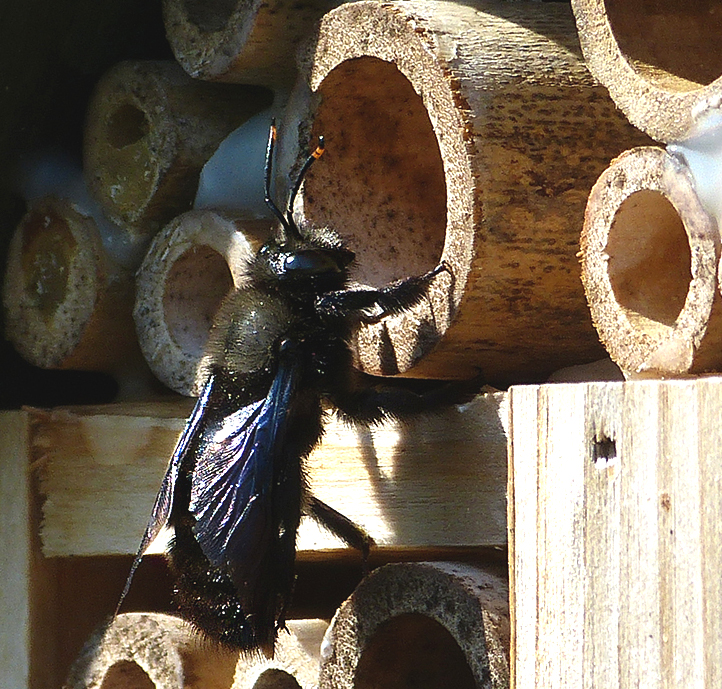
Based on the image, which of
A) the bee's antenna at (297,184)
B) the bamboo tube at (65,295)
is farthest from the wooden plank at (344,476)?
the bee's antenna at (297,184)

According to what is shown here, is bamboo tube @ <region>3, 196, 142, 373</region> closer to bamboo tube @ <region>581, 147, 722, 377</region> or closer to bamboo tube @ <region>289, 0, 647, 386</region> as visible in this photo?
Result: bamboo tube @ <region>289, 0, 647, 386</region>

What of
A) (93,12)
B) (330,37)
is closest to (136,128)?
(93,12)

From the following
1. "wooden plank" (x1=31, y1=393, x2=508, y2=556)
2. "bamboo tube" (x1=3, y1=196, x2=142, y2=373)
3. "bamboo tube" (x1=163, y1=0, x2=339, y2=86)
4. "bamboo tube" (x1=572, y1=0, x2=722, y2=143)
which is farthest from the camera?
"bamboo tube" (x1=3, y1=196, x2=142, y2=373)

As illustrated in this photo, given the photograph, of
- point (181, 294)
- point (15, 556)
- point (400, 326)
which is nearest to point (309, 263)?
point (400, 326)

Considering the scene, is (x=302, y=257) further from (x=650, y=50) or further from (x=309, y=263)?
(x=650, y=50)

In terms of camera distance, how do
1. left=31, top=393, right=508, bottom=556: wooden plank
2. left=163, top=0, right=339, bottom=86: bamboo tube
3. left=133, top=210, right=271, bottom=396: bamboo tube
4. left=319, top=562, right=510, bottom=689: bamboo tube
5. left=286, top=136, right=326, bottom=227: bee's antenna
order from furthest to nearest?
left=133, top=210, right=271, bottom=396: bamboo tube, left=163, top=0, right=339, bottom=86: bamboo tube, left=286, top=136, right=326, bottom=227: bee's antenna, left=31, top=393, right=508, bottom=556: wooden plank, left=319, top=562, right=510, bottom=689: bamboo tube

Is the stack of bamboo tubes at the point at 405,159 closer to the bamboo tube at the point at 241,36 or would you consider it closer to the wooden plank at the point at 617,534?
the bamboo tube at the point at 241,36

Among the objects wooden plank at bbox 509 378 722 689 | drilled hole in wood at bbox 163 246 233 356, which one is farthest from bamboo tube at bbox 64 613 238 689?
wooden plank at bbox 509 378 722 689

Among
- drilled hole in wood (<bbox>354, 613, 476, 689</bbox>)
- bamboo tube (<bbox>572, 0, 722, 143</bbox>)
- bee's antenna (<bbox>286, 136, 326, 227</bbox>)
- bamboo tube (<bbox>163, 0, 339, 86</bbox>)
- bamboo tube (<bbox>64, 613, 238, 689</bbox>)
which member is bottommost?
bamboo tube (<bbox>64, 613, 238, 689</bbox>)
